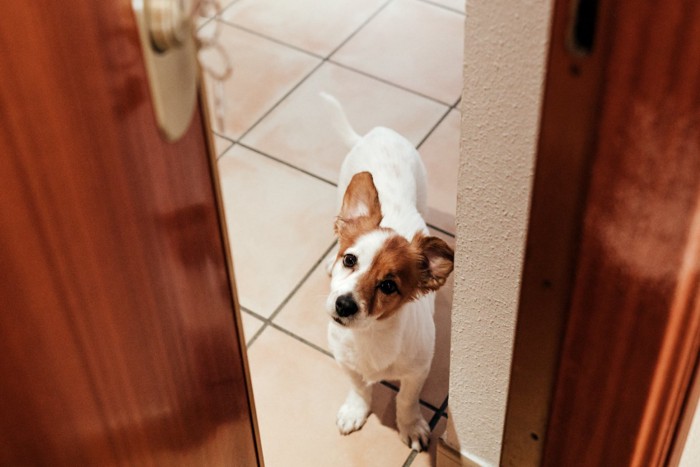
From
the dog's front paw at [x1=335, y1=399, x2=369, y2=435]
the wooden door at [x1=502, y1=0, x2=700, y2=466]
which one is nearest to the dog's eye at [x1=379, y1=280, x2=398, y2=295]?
the dog's front paw at [x1=335, y1=399, x2=369, y2=435]

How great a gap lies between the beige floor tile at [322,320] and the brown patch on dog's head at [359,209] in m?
0.44

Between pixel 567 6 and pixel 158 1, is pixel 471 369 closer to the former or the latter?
pixel 567 6

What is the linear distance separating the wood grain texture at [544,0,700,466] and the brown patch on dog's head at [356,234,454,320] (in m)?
0.51

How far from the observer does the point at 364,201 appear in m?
1.51

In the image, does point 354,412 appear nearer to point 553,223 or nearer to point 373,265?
point 373,265

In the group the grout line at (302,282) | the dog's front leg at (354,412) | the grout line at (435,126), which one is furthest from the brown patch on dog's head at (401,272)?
the grout line at (435,126)

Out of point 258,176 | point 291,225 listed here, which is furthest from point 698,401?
point 258,176

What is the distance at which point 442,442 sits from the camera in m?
1.59

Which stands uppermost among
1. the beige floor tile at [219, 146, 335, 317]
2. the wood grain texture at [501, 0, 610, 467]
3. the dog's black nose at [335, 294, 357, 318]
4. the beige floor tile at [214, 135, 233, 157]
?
the wood grain texture at [501, 0, 610, 467]

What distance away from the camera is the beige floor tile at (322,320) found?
1.83m

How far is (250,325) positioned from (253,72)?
1.00m

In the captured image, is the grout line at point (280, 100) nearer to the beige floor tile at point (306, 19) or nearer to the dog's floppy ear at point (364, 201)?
the beige floor tile at point (306, 19)

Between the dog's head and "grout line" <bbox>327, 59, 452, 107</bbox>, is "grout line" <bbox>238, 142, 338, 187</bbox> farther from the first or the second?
the dog's head

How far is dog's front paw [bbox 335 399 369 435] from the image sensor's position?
5.70 feet
